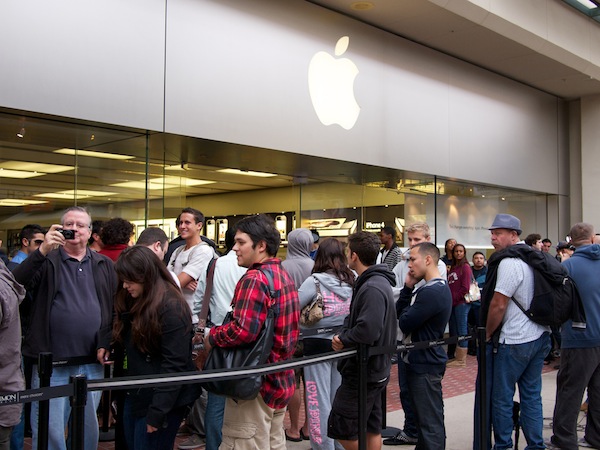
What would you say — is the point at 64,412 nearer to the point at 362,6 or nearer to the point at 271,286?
Result: the point at 271,286

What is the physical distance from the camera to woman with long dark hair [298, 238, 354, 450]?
5.45 meters

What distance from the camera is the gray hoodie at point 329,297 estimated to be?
17.9 ft

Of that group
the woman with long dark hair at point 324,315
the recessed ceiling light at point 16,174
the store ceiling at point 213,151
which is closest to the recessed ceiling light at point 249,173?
the store ceiling at point 213,151

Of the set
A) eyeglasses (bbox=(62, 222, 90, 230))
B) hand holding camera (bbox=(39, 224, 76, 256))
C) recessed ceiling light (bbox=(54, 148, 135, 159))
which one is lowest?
hand holding camera (bbox=(39, 224, 76, 256))

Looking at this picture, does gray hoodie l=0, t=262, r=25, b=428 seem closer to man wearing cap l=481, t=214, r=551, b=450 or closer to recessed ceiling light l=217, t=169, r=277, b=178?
man wearing cap l=481, t=214, r=551, b=450

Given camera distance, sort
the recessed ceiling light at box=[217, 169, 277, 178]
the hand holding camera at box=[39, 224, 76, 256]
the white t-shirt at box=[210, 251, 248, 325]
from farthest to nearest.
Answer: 1. the recessed ceiling light at box=[217, 169, 277, 178]
2. the white t-shirt at box=[210, 251, 248, 325]
3. the hand holding camera at box=[39, 224, 76, 256]

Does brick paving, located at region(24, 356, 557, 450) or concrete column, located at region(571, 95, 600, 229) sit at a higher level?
concrete column, located at region(571, 95, 600, 229)

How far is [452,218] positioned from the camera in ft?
46.2

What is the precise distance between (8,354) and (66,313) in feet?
2.50

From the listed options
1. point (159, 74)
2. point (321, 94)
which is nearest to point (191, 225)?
point (159, 74)

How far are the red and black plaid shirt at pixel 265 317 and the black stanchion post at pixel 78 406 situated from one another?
88cm

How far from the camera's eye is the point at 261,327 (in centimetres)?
366

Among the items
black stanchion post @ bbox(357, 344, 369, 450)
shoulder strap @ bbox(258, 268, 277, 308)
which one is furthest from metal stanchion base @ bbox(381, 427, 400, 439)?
shoulder strap @ bbox(258, 268, 277, 308)

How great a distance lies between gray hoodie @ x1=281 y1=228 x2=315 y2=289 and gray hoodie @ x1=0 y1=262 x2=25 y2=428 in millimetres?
2793
